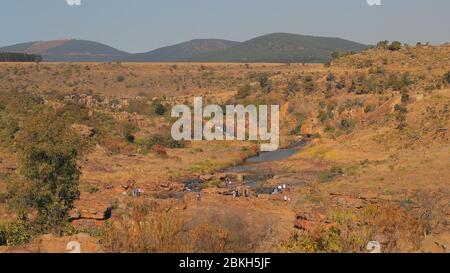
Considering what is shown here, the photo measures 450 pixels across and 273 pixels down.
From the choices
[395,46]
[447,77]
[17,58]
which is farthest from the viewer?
[17,58]

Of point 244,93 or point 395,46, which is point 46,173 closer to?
point 244,93

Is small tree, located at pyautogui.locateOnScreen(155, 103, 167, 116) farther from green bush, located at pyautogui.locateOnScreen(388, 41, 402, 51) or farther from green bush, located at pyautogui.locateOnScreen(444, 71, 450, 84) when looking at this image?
green bush, located at pyautogui.locateOnScreen(388, 41, 402, 51)

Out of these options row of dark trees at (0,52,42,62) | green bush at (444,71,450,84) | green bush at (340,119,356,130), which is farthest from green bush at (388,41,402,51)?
row of dark trees at (0,52,42,62)

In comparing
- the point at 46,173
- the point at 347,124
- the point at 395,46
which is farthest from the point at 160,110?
the point at 46,173

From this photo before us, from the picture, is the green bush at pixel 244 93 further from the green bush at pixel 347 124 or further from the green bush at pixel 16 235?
the green bush at pixel 16 235

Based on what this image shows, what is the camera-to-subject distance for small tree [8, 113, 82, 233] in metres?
17.5

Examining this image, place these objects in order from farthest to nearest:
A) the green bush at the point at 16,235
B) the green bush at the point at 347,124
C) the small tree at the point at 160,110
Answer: the small tree at the point at 160,110 → the green bush at the point at 347,124 → the green bush at the point at 16,235

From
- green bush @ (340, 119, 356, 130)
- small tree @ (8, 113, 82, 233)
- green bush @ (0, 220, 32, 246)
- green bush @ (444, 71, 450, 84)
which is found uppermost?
green bush @ (444, 71, 450, 84)

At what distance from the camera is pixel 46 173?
17.5m

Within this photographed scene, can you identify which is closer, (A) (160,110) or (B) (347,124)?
(B) (347,124)

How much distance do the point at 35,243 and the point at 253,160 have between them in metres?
28.5

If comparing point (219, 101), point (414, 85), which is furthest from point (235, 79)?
point (414, 85)

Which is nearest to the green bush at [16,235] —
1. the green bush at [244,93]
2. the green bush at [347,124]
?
the green bush at [347,124]

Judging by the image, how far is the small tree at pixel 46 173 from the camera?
57.3ft
